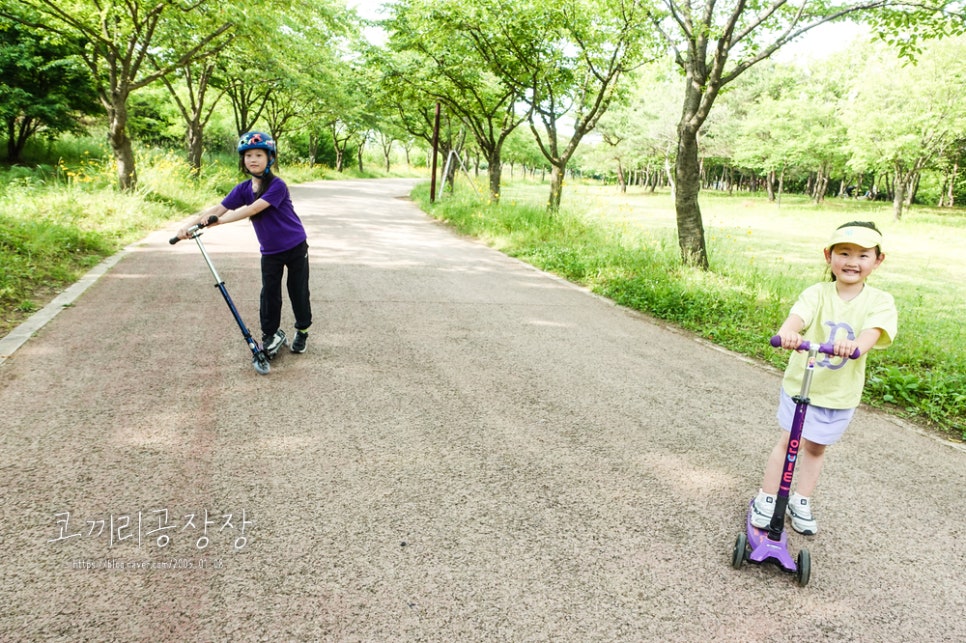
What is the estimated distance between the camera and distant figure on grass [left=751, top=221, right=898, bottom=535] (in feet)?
7.61

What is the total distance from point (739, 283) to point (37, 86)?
18610 mm

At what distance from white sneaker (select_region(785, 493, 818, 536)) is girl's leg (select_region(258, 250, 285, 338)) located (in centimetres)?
376

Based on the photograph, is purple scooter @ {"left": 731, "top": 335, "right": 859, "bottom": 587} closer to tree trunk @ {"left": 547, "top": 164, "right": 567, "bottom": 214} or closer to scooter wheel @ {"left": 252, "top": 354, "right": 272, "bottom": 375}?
scooter wheel @ {"left": 252, "top": 354, "right": 272, "bottom": 375}

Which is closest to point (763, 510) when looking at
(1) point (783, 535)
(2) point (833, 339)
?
(1) point (783, 535)

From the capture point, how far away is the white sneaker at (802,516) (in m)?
2.58

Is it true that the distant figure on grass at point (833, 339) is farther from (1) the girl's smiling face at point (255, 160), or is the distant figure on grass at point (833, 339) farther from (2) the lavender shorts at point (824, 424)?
(1) the girl's smiling face at point (255, 160)

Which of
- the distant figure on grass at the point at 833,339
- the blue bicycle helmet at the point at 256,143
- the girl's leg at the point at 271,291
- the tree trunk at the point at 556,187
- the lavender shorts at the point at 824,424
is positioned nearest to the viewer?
the distant figure on grass at the point at 833,339

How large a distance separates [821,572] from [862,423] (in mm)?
2189

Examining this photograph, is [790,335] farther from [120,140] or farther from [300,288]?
[120,140]

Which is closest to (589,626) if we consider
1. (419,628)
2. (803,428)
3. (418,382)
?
(419,628)

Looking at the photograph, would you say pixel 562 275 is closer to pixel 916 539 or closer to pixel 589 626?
pixel 916 539

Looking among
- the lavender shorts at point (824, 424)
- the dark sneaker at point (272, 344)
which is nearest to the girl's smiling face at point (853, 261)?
the lavender shorts at point (824, 424)

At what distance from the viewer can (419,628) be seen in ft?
6.17

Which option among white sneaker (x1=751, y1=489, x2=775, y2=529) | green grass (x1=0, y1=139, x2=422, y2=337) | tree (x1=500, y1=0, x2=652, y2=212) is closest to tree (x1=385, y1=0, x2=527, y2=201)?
tree (x1=500, y1=0, x2=652, y2=212)
